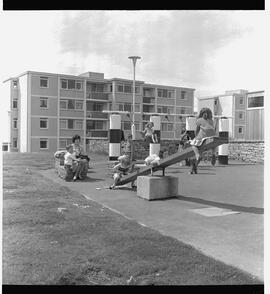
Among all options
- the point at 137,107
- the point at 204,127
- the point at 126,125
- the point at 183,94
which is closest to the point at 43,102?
the point at 183,94

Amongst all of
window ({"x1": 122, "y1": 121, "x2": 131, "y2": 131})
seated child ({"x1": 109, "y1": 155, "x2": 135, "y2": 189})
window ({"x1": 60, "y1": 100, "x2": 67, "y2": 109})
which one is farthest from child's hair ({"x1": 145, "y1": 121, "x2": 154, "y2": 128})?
window ({"x1": 60, "y1": 100, "x2": 67, "y2": 109})

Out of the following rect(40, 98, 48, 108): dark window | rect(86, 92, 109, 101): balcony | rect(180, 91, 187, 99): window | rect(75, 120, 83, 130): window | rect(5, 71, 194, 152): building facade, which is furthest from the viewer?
rect(75, 120, 83, 130): window

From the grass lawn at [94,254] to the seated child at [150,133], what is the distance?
451 cm

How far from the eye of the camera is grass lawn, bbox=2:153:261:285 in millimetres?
4301

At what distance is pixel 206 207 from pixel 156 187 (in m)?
1.27

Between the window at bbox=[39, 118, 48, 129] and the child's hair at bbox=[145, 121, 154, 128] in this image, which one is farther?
the child's hair at bbox=[145, 121, 154, 128]

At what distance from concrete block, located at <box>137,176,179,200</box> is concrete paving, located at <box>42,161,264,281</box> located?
147 mm

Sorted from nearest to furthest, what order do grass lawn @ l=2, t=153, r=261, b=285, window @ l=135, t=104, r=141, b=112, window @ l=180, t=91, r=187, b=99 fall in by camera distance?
grass lawn @ l=2, t=153, r=261, b=285, window @ l=180, t=91, r=187, b=99, window @ l=135, t=104, r=141, b=112

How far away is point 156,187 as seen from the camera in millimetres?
8938

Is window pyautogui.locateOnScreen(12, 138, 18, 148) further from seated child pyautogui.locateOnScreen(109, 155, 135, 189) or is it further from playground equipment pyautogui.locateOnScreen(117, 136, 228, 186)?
seated child pyautogui.locateOnScreen(109, 155, 135, 189)

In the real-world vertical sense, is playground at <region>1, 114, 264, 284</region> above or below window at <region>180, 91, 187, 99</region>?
below

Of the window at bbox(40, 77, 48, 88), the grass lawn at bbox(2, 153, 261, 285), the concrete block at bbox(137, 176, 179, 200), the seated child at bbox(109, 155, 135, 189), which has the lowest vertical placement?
the grass lawn at bbox(2, 153, 261, 285)
